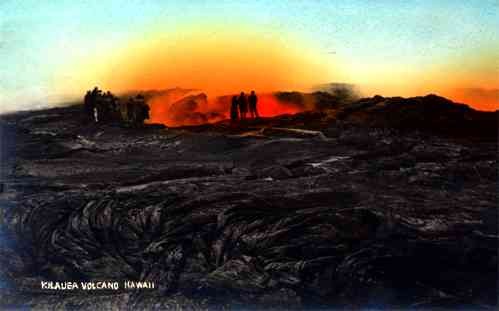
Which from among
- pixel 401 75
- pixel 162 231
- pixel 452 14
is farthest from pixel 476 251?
pixel 162 231

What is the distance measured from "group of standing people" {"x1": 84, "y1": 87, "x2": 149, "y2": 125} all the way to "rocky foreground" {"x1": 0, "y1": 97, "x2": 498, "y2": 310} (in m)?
0.14

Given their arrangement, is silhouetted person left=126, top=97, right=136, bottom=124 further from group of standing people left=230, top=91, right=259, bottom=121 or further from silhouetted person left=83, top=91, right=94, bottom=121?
group of standing people left=230, top=91, right=259, bottom=121

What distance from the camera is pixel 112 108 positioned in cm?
812

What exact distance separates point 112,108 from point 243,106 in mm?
1481

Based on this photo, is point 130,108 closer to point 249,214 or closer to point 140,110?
point 140,110

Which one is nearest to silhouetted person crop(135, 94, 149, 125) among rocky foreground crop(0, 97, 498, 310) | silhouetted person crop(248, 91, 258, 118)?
rocky foreground crop(0, 97, 498, 310)

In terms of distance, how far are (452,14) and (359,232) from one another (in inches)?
105

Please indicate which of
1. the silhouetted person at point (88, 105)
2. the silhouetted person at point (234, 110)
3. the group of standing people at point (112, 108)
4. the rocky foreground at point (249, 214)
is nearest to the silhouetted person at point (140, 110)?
the group of standing people at point (112, 108)

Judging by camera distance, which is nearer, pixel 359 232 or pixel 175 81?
pixel 359 232

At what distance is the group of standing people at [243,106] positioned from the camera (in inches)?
323

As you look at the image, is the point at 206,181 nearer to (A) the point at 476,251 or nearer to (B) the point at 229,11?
(B) the point at 229,11

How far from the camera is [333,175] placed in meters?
7.91

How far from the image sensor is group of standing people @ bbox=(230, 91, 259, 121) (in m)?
8.20

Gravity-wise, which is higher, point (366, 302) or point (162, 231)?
point (162, 231)
